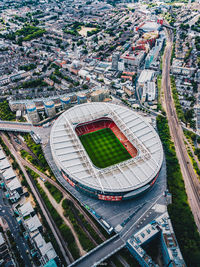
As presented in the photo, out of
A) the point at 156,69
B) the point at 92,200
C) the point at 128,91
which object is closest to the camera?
the point at 92,200

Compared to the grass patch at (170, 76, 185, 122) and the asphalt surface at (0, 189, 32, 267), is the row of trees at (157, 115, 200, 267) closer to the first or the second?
the grass patch at (170, 76, 185, 122)

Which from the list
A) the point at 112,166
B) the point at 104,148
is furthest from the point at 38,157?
the point at 112,166

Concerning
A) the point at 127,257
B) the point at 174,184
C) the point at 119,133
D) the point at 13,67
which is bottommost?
the point at 127,257

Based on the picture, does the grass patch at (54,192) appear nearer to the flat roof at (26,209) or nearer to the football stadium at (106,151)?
the football stadium at (106,151)

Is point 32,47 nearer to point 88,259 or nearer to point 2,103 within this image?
point 2,103

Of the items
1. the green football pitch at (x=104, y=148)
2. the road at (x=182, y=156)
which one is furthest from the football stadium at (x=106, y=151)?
the road at (x=182, y=156)

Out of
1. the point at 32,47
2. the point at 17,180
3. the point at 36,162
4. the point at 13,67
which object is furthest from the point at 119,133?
the point at 32,47

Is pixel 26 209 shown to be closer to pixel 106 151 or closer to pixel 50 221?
pixel 50 221

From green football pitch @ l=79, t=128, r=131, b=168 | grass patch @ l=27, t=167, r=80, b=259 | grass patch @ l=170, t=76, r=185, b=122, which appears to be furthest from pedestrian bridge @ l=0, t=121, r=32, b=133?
grass patch @ l=170, t=76, r=185, b=122
